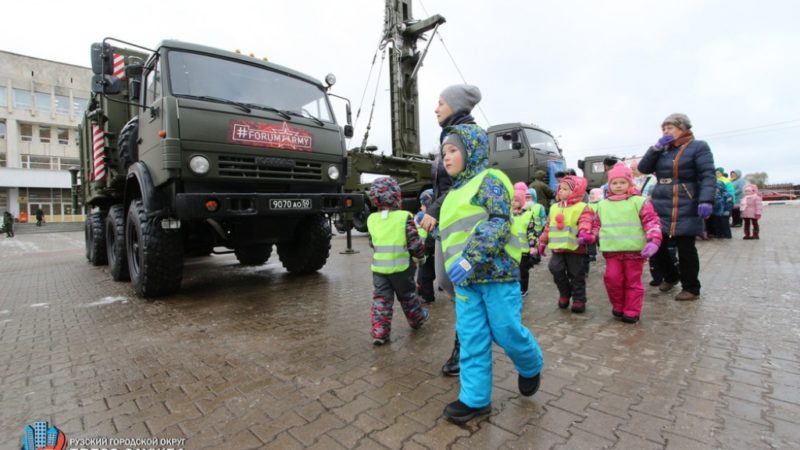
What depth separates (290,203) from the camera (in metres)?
4.46

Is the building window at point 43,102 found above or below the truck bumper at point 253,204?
above

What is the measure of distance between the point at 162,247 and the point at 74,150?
44389 mm

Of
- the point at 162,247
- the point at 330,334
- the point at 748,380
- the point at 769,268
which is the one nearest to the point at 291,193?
the point at 162,247

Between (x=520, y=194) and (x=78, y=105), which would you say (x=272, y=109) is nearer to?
(x=520, y=194)

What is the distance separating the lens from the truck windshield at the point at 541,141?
9812mm

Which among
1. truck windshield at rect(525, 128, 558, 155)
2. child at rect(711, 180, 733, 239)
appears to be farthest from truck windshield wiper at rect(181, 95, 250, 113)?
child at rect(711, 180, 733, 239)

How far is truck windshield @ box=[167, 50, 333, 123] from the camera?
167 inches

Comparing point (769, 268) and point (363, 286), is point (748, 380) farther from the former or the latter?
point (769, 268)

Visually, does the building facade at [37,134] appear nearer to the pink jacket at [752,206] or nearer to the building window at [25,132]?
the building window at [25,132]

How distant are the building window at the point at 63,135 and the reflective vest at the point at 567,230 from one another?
157ft

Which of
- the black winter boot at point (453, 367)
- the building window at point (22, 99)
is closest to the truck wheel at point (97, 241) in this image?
the black winter boot at point (453, 367)

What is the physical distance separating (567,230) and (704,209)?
135 centimetres

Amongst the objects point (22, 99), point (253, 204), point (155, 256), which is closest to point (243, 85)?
point (253, 204)

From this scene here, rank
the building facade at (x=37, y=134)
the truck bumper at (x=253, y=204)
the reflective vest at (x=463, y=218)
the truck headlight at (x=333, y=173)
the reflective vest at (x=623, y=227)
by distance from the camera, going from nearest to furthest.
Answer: the reflective vest at (x=463, y=218) < the reflective vest at (x=623, y=227) < the truck bumper at (x=253, y=204) < the truck headlight at (x=333, y=173) < the building facade at (x=37, y=134)
